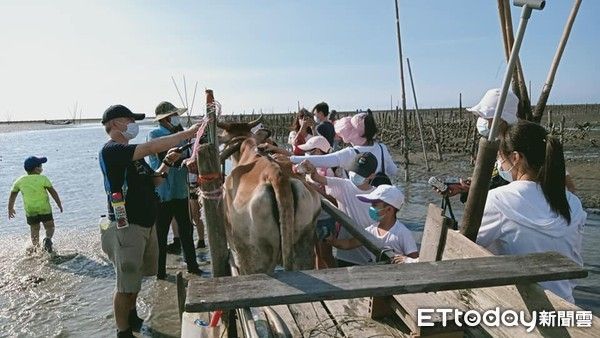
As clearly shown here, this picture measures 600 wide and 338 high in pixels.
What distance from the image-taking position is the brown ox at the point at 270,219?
3.60 meters

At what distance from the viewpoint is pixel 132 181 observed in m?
4.29

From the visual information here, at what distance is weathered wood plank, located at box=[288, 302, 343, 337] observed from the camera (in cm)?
269

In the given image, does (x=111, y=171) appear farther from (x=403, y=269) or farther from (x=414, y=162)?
(x=414, y=162)

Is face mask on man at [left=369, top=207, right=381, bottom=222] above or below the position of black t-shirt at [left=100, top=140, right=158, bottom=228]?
below

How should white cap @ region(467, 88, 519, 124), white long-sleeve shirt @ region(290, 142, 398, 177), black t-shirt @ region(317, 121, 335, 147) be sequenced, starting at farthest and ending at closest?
black t-shirt @ region(317, 121, 335, 147) < white long-sleeve shirt @ region(290, 142, 398, 177) < white cap @ region(467, 88, 519, 124)

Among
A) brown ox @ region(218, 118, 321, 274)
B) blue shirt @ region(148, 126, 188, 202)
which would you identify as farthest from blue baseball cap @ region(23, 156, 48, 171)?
brown ox @ region(218, 118, 321, 274)

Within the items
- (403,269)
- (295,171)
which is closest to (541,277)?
(403,269)

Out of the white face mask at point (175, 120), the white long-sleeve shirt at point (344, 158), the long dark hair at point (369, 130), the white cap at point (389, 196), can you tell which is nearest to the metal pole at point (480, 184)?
the white cap at point (389, 196)

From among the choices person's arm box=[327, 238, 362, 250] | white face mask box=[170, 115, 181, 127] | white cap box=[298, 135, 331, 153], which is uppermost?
white face mask box=[170, 115, 181, 127]

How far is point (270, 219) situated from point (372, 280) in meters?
1.80

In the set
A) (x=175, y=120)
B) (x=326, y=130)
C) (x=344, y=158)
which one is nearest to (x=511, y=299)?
(x=344, y=158)

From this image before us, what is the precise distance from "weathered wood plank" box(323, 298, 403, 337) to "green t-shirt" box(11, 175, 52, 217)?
706 centimetres

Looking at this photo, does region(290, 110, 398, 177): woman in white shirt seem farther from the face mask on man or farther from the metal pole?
the metal pole

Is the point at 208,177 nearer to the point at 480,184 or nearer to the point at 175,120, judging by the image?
the point at 480,184
